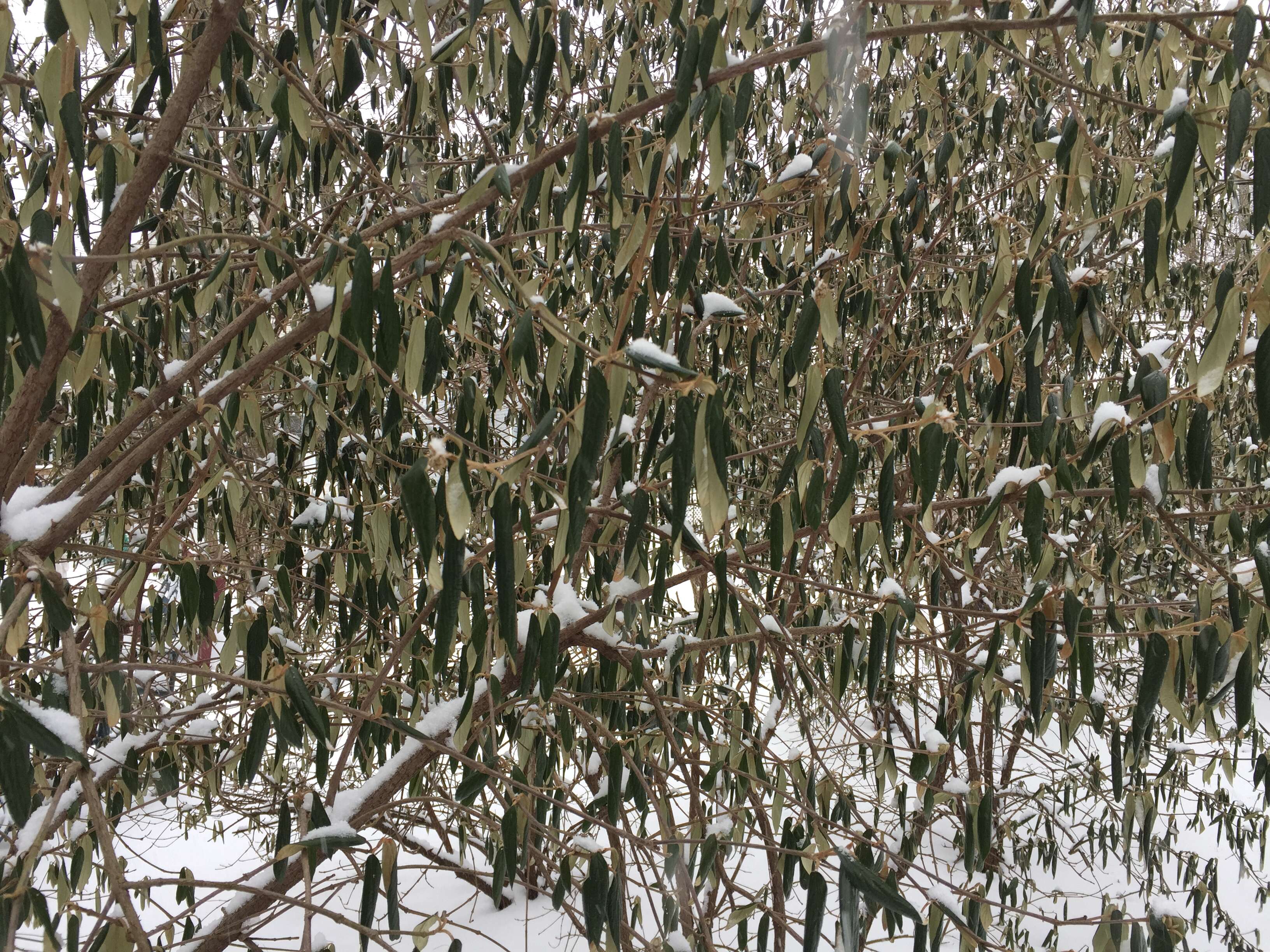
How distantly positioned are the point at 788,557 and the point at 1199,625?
69 cm

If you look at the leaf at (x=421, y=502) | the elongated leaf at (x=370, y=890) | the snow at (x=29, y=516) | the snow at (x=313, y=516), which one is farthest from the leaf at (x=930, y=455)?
the snow at (x=313, y=516)

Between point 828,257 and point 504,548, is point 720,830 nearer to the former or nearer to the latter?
point 504,548

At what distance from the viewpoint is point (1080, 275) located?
139 centimetres

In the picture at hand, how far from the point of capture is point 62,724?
938mm

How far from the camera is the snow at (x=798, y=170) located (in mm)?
1455

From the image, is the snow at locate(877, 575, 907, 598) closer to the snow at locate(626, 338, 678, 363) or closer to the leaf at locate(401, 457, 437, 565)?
the snow at locate(626, 338, 678, 363)

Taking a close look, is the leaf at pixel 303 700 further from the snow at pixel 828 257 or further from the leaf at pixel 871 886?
the snow at pixel 828 257

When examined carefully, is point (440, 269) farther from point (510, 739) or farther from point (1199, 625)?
point (1199, 625)

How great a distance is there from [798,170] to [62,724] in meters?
1.22

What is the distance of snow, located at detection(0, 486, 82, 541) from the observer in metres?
1.31

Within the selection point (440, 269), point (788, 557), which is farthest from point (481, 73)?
point (788, 557)

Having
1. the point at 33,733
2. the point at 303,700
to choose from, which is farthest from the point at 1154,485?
the point at 33,733

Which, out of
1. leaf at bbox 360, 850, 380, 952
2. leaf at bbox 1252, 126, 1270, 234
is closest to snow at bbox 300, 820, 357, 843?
leaf at bbox 360, 850, 380, 952

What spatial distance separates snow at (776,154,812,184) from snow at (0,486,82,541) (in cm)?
112
